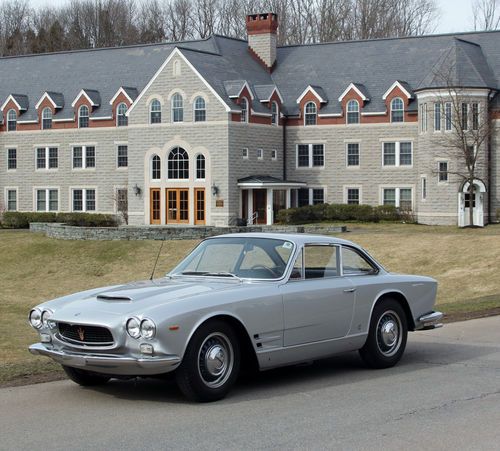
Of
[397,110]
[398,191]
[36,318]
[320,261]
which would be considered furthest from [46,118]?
[36,318]

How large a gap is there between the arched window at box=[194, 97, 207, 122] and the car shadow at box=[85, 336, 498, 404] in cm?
3694

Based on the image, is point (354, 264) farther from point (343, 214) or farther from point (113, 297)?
point (343, 214)

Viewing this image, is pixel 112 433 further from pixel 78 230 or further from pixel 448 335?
pixel 78 230

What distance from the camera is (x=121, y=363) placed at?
27.4 feet

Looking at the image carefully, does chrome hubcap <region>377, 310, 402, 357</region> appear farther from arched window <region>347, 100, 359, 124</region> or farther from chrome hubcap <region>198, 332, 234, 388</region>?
arched window <region>347, 100, 359, 124</region>

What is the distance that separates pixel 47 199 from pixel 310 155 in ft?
54.7

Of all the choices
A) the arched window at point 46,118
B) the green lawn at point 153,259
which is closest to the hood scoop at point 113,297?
the green lawn at point 153,259

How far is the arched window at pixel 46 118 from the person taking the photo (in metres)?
55.7

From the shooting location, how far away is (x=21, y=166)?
186 feet

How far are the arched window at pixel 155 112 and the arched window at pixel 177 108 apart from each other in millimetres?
891

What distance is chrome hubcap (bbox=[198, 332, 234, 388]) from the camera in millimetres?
8625

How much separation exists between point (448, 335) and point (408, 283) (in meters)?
2.56

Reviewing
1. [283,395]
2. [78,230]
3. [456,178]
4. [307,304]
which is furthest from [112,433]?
[456,178]

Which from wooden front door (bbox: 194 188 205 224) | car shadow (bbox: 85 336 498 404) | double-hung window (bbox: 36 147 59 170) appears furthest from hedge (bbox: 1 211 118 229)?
car shadow (bbox: 85 336 498 404)
